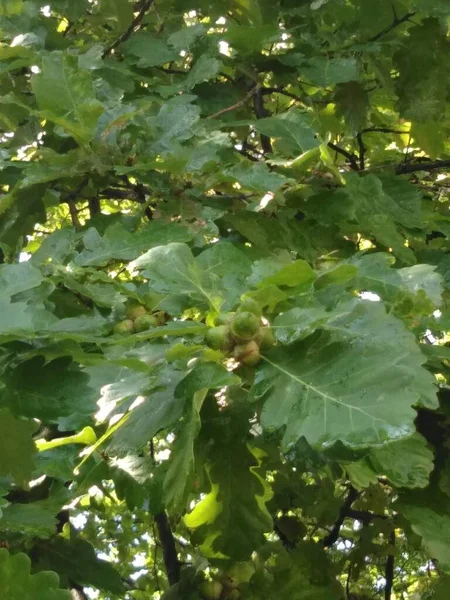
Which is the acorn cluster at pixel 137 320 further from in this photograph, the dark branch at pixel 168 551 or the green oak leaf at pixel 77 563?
the dark branch at pixel 168 551

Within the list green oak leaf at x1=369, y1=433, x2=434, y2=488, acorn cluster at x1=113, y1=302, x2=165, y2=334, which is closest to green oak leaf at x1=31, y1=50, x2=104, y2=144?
acorn cluster at x1=113, y1=302, x2=165, y2=334

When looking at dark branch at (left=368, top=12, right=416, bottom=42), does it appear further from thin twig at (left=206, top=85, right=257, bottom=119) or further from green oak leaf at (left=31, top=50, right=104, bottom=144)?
green oak leaf at (left=31, top=50, right=104, bottom=144)

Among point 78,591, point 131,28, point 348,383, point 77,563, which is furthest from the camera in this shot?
point 131,28

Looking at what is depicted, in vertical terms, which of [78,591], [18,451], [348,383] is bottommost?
[78,591]

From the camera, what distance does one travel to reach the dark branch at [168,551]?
1.92m

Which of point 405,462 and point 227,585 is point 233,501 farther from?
point 227,585

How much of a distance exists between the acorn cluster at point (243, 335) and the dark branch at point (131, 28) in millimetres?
1192

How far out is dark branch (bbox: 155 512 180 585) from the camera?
6.29 ft

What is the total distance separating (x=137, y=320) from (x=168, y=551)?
3.65 feet

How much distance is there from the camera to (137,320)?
1049mm

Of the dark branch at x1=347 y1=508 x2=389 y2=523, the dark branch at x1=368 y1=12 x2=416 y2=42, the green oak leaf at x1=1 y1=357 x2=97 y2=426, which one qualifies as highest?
the dark branch at x1=368 y1=12 x2=416 y2=42

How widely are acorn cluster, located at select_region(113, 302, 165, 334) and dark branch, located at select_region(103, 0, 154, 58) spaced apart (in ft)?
3.08

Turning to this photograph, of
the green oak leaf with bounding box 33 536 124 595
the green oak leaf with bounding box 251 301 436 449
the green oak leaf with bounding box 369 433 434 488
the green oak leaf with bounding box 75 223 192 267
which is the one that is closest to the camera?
the green oak leaf with bounding box 251 301 436 449

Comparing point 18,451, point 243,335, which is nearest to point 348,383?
point 243,335
